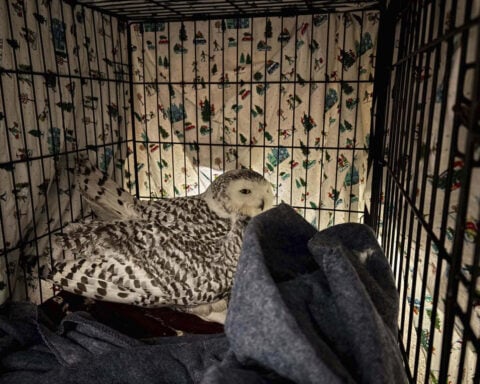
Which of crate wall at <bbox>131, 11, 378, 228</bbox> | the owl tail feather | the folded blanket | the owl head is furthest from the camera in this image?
crate wall at <bbox>131, 11, 378, 228</bbox>

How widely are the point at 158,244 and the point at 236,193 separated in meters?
0.36

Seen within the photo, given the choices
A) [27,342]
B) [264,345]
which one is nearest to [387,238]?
[264,345]

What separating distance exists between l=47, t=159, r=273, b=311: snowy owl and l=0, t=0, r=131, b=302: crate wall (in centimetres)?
11

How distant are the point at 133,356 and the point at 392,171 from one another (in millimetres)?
726

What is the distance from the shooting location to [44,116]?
1303 mm

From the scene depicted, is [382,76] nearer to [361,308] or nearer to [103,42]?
[361,308]

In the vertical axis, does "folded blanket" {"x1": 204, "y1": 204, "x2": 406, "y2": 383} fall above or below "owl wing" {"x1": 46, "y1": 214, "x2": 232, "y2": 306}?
above

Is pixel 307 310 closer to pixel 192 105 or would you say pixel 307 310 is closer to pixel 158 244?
pixel 158 244

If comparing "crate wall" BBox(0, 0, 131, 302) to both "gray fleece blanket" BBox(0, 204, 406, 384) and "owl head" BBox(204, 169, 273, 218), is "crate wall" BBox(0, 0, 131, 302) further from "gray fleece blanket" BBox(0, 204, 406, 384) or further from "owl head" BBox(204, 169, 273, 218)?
"gray fleece blanket" BBox(0, 204, 406, 384)

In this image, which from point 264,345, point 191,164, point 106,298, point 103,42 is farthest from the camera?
point 191,164

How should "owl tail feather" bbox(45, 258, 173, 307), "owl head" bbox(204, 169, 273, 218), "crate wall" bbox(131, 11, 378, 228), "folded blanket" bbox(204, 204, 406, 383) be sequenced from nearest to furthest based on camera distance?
"folded blanket" bbox(204, 204, 406, 383) < "owl tail feather" bbox(45, 258, 173, 307) < "owl head" bbox(204, 169, 273, 218) < "crate wall" bbox(131, 11, 378, 228)

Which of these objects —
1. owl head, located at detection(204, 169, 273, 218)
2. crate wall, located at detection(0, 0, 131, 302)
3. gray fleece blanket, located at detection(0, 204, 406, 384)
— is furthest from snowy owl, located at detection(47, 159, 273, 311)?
gray fleece blanket, located at detection(0, 204, 406, 384)

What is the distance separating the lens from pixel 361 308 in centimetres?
42

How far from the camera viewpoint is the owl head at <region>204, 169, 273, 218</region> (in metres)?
1.45
